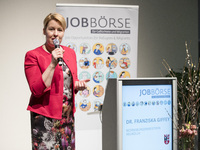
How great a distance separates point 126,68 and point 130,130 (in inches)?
86.8

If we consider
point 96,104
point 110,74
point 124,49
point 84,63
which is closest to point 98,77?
point 110,74

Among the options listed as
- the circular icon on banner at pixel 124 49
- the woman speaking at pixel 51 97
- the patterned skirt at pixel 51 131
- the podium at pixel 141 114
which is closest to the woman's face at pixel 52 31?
the woman speaking at pixel 51 97

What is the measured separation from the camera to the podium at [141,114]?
1.63m

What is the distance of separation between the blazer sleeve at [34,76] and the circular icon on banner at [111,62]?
1878 mm

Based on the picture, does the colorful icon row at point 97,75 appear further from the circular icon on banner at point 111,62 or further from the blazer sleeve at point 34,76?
the blazer sleeve at point 34,76

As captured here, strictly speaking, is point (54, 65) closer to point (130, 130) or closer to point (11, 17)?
point (130, 130)

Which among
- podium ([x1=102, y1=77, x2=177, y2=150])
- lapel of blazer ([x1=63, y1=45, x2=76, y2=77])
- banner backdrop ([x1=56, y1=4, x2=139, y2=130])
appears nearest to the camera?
podium ([x1=102, y1=77, x2=177, y2=150])

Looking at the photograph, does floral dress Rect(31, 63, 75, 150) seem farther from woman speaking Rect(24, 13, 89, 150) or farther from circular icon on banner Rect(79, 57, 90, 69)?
circular icon on banner Rect(79, 57, 90, 69)

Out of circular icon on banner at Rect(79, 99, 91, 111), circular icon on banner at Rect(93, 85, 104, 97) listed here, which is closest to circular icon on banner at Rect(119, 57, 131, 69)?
circular icon on banner at Rect(93, 85, 104, 97)

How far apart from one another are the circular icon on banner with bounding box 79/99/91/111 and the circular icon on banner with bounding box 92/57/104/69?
1.64 feet

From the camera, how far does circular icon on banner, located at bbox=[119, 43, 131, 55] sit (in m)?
3.79

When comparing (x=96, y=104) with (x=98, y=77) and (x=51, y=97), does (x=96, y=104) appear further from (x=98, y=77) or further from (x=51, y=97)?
(x=51, y=97)

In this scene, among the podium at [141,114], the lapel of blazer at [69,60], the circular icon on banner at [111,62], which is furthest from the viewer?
the circular icon on banner at [111,62]

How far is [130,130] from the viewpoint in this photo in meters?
1.67
